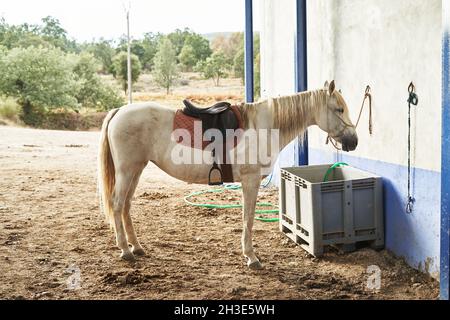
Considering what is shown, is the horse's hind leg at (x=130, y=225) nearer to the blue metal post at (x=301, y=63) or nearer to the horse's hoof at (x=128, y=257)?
the horse's hoof at (x=128, y=257)

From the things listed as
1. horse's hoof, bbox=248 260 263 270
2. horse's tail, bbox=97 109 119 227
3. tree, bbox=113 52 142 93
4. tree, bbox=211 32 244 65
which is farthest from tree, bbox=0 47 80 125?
horse's hoof, bbox=248 260 263 270

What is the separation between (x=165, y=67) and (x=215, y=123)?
27.8 meters

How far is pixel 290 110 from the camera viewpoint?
3486 mm

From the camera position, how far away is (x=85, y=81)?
2581 cm

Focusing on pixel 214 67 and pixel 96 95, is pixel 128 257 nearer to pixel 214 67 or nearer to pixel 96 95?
pixel 96 95

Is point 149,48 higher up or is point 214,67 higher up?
point 149,48

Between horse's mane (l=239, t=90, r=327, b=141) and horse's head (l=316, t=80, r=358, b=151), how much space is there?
5cm

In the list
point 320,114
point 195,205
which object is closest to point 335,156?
point 320,114

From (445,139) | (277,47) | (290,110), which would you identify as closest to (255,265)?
(290,110)

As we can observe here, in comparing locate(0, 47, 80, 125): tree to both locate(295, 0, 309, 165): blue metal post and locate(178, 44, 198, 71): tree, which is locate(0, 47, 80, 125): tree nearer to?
locate(178, 44, 198, 71): tree

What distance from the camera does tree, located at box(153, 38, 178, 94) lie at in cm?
2969

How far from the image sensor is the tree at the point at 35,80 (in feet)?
70.3

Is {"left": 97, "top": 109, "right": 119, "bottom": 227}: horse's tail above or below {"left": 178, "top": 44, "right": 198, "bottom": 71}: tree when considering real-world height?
below

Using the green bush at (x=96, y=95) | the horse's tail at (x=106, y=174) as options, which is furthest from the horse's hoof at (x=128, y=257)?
the green bush at (x=96, y=95)
